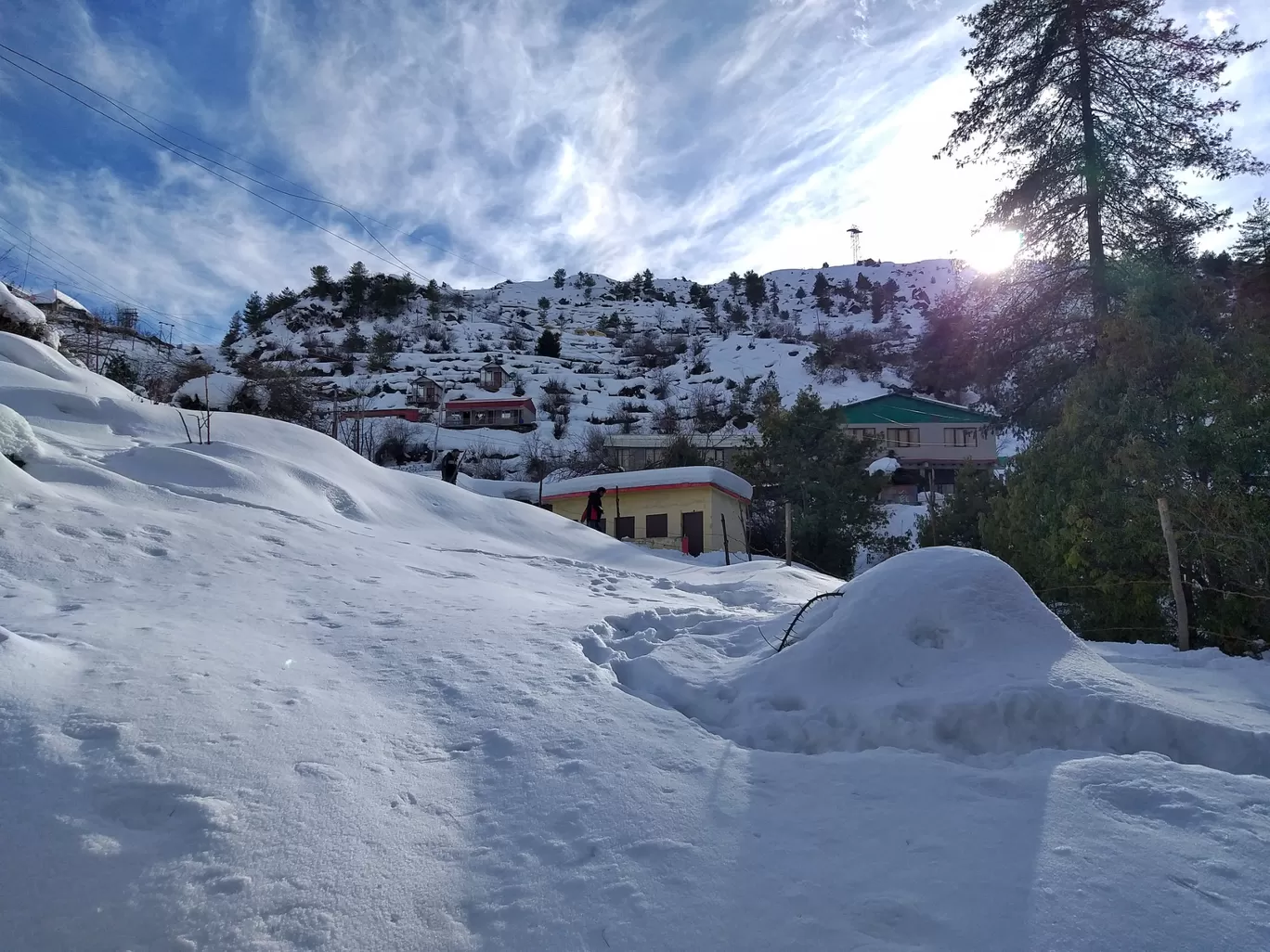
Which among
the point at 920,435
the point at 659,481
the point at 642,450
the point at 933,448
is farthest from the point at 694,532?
the point at 933,448

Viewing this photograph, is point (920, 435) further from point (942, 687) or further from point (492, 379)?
point (942, 687)

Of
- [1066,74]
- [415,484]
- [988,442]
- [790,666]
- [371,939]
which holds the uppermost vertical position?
[1066,74]

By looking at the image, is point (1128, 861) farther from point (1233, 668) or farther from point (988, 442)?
point (988, 442)

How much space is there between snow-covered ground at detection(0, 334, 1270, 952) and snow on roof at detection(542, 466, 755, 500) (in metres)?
13.9

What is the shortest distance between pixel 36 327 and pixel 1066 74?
19.7 meters

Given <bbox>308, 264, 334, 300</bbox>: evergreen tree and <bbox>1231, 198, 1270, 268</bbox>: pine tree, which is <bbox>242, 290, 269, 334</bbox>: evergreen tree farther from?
<bbox>1231, 198, 1270, 268</bbox>: pine tree

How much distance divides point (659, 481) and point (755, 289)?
244ft

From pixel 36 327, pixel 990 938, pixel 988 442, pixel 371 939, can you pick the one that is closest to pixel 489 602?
pixel 371 939

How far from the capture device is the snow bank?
39.0ft

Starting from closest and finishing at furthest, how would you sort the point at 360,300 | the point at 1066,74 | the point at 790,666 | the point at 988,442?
the point at 790,666
the point at 1066,74
the point at 988,442
the point at 360,300

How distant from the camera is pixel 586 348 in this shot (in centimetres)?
6688

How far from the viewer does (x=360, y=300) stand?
67500 millimetres

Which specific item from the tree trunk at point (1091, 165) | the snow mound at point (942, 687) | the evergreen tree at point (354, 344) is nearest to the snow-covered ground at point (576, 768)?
the snow mound at point (942, 687)

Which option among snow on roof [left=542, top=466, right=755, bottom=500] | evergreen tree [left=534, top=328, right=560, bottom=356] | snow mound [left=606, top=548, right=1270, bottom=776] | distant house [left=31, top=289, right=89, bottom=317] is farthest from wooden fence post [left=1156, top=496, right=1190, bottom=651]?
evergreen tree [left=534, top=328, right=560, bottom=356]
